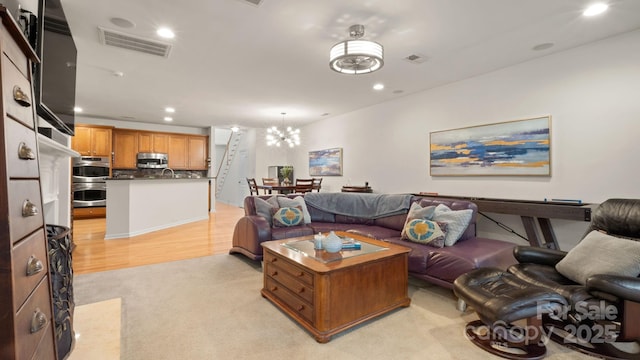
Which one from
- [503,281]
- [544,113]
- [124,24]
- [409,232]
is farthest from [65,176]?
[544,113]

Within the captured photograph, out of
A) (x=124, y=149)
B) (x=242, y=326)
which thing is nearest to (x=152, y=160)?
(x=124, y=149)

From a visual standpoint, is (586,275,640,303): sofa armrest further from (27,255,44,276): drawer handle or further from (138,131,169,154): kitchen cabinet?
(138,131,169,154): kitchen cabinet

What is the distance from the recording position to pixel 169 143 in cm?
806

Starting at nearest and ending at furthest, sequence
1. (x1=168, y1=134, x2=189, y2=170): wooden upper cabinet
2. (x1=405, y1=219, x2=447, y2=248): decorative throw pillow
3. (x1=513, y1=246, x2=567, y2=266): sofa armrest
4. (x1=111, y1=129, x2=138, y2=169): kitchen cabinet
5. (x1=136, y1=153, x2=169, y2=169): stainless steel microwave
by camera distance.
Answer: (x1=513, y1=246, x2=567, y2=266): sofa armrest → (x1=405, y1=219, x2=447, y2=248): decorative throw pillow → (x1=111, y1=129, x2=138, y2=169): kitchen cabinet → (x1=136, y1=153, x2=169, y2=169): stainless steel microwave → (x1=168, y1=134, x2=189, y2=170): wooden upper cabinet

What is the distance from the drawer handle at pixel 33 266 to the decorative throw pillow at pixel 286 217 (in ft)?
9.20

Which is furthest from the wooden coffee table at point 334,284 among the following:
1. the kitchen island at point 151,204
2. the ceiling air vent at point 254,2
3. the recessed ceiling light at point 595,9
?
the kitchen island at point 151,204

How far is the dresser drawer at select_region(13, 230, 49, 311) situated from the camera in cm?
87

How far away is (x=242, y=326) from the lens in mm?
2188

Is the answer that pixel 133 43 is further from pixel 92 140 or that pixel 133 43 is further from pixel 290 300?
pixel 92 140

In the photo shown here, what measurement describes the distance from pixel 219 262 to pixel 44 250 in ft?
8.62

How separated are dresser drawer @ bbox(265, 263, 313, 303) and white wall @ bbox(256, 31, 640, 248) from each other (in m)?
3.27

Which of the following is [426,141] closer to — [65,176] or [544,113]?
[544,113]

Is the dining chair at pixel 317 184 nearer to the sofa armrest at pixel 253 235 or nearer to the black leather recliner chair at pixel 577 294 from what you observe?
the sofa armrest at pixel 253 235

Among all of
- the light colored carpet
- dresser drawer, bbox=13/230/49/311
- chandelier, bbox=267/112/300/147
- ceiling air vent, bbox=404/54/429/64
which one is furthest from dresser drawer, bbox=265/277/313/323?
chandelier, bbox=267/112/300/147
